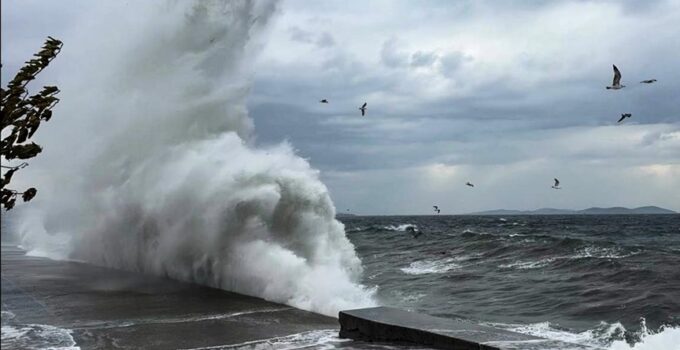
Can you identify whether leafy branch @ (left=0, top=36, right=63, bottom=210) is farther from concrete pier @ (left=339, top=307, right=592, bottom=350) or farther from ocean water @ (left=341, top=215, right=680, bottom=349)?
ocean water @ (left=341, top=215, right=680, bottom=349)

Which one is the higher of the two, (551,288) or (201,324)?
Result: (201,324)

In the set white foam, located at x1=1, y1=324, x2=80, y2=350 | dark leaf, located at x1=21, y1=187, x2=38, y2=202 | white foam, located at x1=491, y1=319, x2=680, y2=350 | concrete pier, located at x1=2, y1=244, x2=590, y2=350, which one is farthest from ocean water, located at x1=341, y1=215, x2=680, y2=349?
dark leaf, located at x1=21, y1=187, x2=38, y2=202

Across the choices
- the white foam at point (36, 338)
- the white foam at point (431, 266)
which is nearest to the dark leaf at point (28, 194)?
the white foam at point (36, 338)

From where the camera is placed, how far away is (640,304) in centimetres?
1263

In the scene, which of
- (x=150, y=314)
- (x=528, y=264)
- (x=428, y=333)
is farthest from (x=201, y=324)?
(x=528, y=264)

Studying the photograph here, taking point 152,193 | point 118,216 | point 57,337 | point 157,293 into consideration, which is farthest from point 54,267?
point 57,337

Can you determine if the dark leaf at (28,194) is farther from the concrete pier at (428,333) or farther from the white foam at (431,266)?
the white foam at (431,266)

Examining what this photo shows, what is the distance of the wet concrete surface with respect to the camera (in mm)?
8539

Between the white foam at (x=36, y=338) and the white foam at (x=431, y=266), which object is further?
Answer: the white foam at (x=431, y=266)

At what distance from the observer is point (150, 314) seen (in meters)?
10.6

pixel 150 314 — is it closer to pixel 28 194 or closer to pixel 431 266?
pixel 28 194

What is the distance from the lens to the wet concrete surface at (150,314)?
8.54 meters

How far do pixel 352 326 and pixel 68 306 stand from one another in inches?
233

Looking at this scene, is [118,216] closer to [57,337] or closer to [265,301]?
[265,301]
